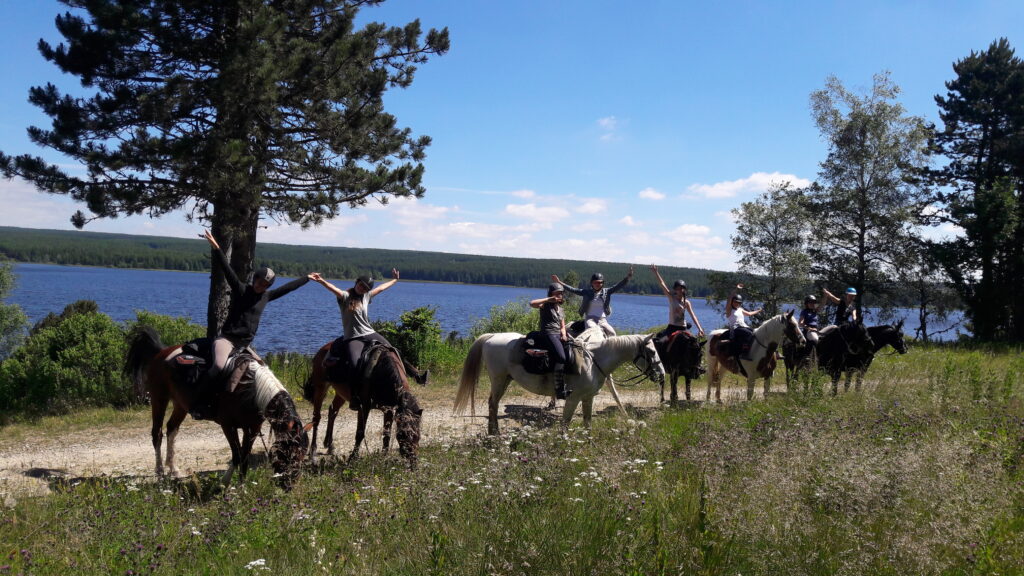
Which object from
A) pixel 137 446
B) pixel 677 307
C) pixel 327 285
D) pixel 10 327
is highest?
pixel 327 285

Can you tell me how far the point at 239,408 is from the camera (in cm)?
702

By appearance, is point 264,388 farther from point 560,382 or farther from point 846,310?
point 846,310

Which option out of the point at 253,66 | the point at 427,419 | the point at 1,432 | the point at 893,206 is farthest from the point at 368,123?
the point at 893,206

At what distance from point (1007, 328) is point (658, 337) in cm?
2724

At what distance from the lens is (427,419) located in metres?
11.5

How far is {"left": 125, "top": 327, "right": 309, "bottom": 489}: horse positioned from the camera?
619 centimetres

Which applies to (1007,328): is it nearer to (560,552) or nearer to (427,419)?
(427,419)

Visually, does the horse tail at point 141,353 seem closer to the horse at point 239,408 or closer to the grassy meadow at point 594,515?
the horse at point 239,408

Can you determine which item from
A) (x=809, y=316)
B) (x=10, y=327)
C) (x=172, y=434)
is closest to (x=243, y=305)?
(x=172, y=434)

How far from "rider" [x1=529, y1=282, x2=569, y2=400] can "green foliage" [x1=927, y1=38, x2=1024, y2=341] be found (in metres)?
27.2

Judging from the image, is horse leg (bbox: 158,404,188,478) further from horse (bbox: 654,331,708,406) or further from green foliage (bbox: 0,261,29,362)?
green foliage (bbox: 0,261,29,362)

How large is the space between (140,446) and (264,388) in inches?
160

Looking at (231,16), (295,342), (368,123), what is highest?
(231,16)

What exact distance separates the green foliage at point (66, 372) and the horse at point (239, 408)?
4588mm
